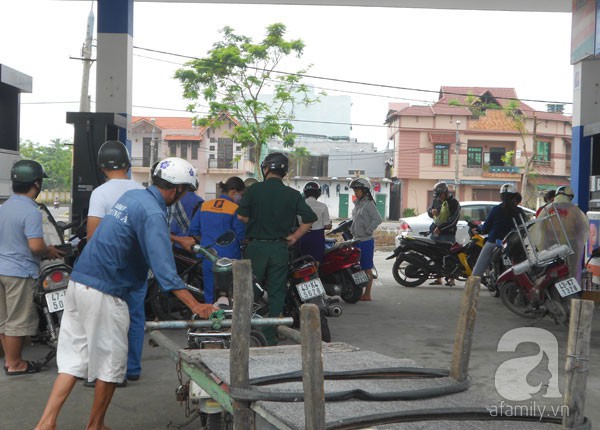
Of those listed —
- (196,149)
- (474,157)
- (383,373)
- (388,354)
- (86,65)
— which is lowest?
(388,354)

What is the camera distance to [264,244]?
22.1 feet

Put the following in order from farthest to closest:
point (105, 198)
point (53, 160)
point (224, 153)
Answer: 1. point (53, 160)
2. point (224, 153)
3. point (105, 198)

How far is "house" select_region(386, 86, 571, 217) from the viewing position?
47.0 metres

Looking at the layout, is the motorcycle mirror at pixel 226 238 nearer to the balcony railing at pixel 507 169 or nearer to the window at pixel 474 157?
the balcony railing at pixel 507 169

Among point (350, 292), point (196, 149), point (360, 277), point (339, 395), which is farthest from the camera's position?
point (196, 149)

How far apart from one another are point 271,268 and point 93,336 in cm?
258

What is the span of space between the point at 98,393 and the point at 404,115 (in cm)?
4514

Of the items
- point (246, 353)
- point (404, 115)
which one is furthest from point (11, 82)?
point (404, 115)

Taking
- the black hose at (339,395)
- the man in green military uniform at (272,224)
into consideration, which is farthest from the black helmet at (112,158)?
the black hose at (339,395)

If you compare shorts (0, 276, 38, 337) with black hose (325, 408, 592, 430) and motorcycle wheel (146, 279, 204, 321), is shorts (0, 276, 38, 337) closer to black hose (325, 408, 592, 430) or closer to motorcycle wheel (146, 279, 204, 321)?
motorcycle wheel (146, 279, 204, 321)

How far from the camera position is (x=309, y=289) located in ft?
24.0

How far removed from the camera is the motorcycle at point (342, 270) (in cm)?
974

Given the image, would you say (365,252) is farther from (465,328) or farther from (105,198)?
(465,328)


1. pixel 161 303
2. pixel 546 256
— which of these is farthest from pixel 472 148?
pixel 161 303
